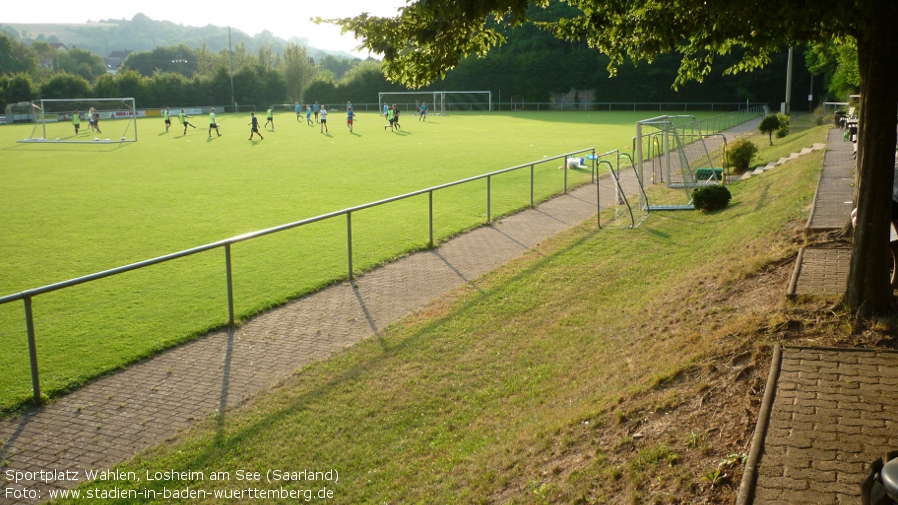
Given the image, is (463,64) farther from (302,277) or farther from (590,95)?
(302,277)

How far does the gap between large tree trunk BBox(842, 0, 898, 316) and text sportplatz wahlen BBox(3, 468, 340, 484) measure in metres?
5.04

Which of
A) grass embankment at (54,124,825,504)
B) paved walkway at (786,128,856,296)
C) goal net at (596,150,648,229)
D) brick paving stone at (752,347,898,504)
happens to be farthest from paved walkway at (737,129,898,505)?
goal net at (596,150,648,229)

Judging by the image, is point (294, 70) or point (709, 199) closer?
point (709, 199)

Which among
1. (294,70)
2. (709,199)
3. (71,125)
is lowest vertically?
(709,199)

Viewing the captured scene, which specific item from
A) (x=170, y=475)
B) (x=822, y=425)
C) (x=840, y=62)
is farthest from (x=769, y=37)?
(x=840, y=62)

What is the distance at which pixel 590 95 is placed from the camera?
85.1 meters

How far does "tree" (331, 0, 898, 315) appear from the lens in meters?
6.76

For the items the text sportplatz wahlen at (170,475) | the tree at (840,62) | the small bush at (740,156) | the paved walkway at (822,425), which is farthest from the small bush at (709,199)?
the text sportplatz wahlen at (170,475)

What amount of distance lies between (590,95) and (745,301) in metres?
79.6

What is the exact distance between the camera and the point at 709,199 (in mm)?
16844

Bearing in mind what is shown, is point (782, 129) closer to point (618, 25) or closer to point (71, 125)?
point (618, 25)

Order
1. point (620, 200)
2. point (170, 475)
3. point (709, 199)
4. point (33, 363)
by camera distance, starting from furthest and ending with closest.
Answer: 1. point (620, 200)
2. point (709, 199)
3. point (33, 363)
4. point (170, 475)

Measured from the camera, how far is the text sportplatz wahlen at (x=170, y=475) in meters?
5.91

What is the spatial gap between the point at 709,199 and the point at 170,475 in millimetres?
13641
